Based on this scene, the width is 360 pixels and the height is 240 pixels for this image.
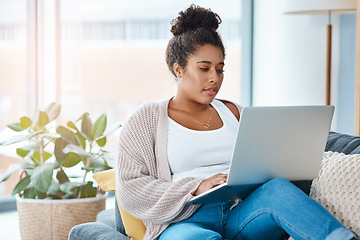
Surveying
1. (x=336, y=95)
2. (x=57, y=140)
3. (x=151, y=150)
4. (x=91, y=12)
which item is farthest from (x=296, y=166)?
(x=91, y=12)

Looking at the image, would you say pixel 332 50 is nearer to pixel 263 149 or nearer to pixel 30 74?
pixel 30 74

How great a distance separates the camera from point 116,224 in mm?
1979

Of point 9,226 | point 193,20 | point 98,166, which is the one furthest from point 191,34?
point 9,226

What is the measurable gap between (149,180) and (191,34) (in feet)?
1.87

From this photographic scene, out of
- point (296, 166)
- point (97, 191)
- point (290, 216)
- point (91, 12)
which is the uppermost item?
point (91, 12)

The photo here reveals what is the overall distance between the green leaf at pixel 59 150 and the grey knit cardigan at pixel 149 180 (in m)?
0.91

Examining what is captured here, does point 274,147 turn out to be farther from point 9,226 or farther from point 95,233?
point 9,226

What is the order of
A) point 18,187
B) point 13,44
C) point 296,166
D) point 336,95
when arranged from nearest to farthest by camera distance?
point 296,166 → point 18,187 → point 13,44 → point 336,95

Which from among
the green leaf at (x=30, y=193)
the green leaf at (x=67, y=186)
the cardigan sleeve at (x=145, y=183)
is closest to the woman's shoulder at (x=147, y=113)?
the cardigan sleeve at (x=145, y=183)

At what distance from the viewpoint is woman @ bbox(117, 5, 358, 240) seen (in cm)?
158

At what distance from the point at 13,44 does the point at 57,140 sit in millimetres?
1442

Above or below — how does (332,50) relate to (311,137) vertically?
above

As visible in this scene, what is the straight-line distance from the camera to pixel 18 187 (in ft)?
8.82

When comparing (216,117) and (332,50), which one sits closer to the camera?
(216,117)
